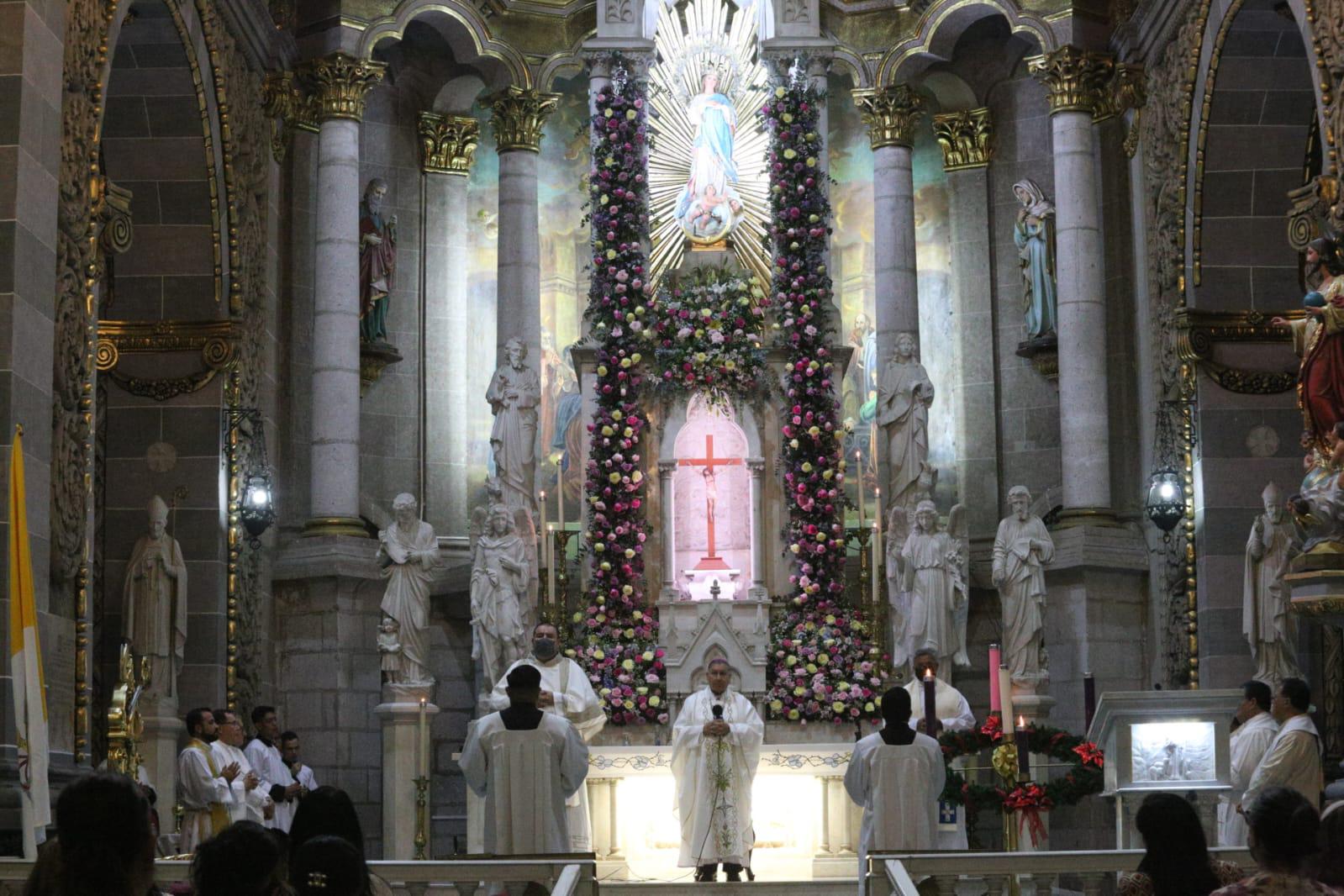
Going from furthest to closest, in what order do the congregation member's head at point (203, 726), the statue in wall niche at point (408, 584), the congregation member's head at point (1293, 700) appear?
the statue in wall niche at point (408, 584) → the congregation member's head at point (203, 726) → the congregation member's head at point (1293, 700)

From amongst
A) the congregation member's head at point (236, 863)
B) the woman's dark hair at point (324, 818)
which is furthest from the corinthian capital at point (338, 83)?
the congregation member's head at point (236, 863)

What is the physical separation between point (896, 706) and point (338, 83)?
1205 cm

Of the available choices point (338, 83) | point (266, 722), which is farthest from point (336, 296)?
point (266, 722)

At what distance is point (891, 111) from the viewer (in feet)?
79.5

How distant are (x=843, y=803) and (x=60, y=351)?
797 centimetres

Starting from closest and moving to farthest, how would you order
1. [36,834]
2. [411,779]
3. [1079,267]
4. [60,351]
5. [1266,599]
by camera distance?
1. [36,834]
2. [60,351]
3. [1266,599]
4. [411,779]
5. [1079,267]

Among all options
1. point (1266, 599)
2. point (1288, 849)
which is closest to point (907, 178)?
point (1266, 599)

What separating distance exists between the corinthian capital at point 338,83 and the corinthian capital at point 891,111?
570cm

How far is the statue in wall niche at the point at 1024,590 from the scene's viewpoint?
20.8 metres

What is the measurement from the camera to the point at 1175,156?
21.3 meters

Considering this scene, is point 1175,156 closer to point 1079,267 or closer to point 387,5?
point 1079,267

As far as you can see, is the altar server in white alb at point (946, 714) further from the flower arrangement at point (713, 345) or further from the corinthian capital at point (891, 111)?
the corinthian capital at point (891, 111)

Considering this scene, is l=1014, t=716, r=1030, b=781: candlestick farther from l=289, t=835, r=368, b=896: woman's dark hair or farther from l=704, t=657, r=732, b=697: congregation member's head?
l=289, t=835, r=368, b=896: woman's dark hair

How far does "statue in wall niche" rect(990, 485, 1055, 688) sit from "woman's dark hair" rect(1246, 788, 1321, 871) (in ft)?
46.7
